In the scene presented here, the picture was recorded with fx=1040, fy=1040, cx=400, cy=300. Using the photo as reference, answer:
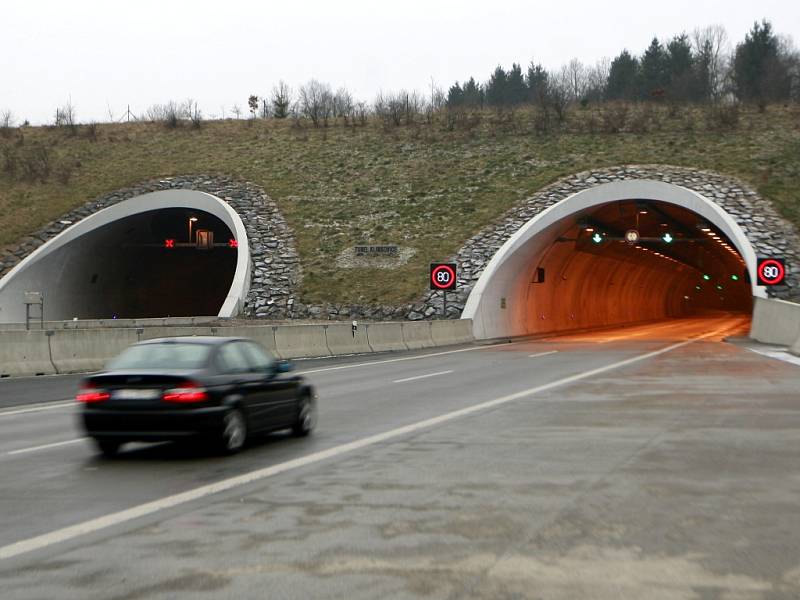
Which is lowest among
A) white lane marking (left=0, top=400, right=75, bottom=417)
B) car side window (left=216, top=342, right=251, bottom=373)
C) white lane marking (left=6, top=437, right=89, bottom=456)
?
white lane marking (left=0, top=400, right=75, bottom=417)

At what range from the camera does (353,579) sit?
611 cm

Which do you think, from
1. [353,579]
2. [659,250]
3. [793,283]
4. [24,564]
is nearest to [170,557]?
[24,564]

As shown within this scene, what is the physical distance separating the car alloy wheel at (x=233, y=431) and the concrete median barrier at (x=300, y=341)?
61.5 ft

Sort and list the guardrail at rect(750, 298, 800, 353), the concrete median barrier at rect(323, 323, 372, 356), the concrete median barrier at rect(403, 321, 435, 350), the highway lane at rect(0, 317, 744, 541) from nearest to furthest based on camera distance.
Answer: the highway lane at rect(0, 317, 744, 541)
the concrete median barrier at rect(323, 323, 372, 356)
the guardrail at rect(750, 298, 800, 353)
the concrete median barrier at rect(403, 321, 435, 350)

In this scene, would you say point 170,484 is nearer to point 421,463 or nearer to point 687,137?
point 421,463

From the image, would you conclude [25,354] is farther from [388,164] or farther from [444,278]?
Answer: [388,164]

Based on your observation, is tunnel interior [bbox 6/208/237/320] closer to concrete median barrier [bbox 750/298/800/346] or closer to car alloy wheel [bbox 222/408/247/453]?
concrete median barrier [bbox 750/298/800/346]

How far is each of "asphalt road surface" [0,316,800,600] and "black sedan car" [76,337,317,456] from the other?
34cm

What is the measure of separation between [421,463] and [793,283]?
1397 inches

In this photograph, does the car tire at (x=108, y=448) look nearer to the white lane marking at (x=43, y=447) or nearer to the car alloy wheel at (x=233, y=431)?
the white lane marking at (x=43, y=447)

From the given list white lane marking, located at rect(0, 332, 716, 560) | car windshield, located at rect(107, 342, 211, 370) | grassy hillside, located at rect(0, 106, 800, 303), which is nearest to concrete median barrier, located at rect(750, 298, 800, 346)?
grassy hillside, located at rect(0, 106, 800, 303)

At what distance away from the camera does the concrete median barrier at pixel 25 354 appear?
23562 mm

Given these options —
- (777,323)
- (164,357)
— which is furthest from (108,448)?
(777,323)

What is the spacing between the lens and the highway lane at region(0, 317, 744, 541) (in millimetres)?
8891
